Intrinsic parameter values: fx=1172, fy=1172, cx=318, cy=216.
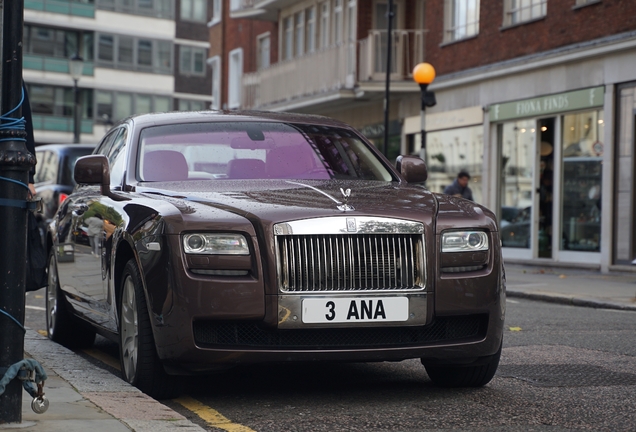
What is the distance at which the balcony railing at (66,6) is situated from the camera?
215 ft

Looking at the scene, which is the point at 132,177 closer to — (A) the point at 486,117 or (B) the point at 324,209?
(B) the point at 324,209

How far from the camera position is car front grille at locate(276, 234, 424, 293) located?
5.93 metres

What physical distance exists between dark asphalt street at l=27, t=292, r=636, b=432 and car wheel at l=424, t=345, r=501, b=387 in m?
0.07

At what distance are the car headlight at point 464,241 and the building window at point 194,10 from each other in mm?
68608

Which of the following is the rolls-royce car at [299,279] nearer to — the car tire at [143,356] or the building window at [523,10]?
the car tire at [143,356]

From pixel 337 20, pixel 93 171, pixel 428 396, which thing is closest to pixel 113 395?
pixel 428 396

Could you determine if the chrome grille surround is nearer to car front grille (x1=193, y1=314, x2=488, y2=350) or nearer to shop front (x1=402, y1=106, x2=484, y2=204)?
car front grille (x1=193, y1=314, x2=488, y2=350)

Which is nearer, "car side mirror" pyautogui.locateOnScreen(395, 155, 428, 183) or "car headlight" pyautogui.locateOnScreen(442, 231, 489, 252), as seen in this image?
"car headlight" pyautogui.locateOnScreen(442, 231, 489, 252)

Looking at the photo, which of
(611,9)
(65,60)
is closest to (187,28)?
(65,60)

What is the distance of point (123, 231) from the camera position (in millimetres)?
6672

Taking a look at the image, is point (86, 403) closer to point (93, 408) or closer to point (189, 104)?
point (93, 408)

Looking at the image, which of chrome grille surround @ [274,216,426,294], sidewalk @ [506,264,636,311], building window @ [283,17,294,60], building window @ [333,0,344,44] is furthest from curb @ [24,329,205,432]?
building window @ [283,17,294,60]

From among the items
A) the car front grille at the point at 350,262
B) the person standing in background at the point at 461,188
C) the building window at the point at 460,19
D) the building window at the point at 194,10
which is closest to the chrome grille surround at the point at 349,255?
the car front grille at the point at 350,262

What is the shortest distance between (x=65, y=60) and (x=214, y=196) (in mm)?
62897
